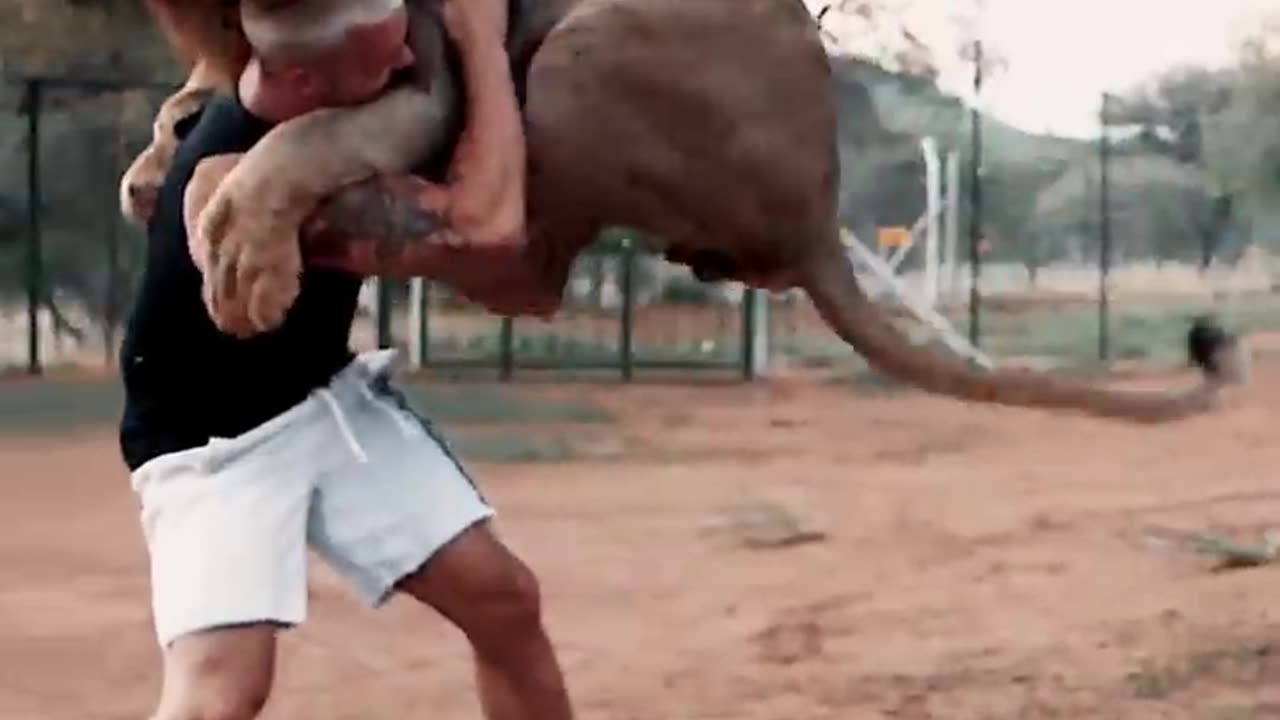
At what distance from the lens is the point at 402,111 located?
7.33 feet

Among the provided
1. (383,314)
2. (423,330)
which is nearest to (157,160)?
(383,314)

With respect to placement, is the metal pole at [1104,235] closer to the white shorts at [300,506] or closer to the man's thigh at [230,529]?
the white shorts at [300,506]

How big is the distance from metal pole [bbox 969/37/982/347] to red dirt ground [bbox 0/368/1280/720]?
19.1ft

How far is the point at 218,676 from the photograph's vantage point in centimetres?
262

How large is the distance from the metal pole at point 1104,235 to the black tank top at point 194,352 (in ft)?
47.9

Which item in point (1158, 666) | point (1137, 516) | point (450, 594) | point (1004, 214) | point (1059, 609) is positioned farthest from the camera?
point (1004, 214)

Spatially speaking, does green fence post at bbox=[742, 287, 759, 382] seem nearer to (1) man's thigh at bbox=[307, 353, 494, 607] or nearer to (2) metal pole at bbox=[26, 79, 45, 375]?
(2) metal pole at bbox=[26, 79, 45, 375]

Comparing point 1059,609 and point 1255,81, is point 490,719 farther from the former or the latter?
point 1255,81

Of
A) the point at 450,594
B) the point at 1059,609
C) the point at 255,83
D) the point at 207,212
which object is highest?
the point at 255,83

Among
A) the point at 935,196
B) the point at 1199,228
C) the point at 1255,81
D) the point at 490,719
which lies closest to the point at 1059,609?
the point at 490,719

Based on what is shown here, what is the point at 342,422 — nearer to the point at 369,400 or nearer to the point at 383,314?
the point at 369,400

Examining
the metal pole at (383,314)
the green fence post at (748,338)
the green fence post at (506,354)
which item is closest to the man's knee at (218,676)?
the metal pole at (383,314)

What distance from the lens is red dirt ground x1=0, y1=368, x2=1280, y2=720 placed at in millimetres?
5055

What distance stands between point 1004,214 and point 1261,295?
11.8ft
